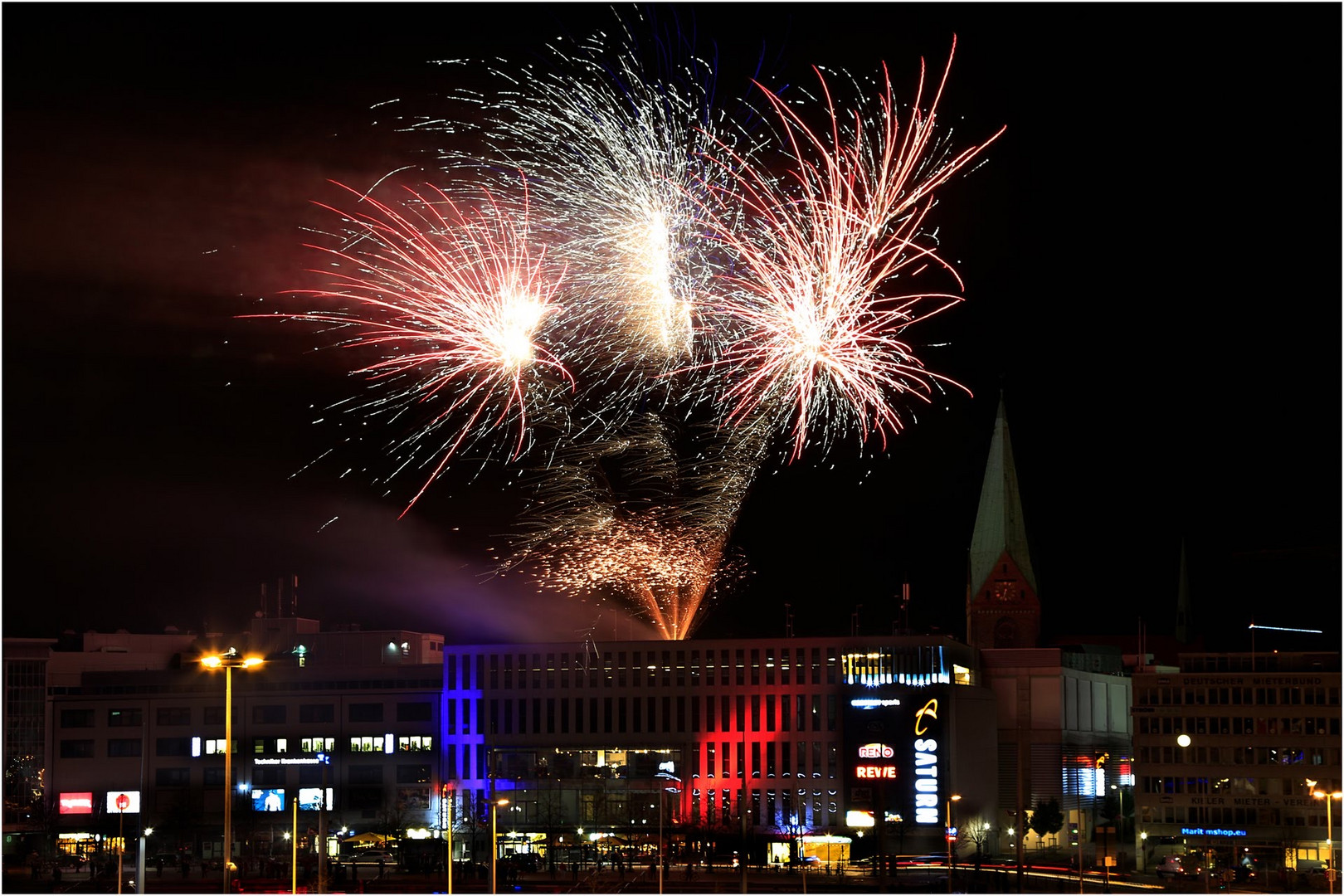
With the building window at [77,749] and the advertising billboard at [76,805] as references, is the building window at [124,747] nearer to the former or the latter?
the building window at [77,749]

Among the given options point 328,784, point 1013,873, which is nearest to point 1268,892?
point 1013,873

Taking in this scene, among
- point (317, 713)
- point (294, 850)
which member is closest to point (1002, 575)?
point (317, 713)

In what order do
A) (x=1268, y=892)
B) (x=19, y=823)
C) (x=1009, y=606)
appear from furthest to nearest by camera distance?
(x=1009, y=606) → (x=19, y=823) → (x=1268, y=892)

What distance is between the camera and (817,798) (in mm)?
118125

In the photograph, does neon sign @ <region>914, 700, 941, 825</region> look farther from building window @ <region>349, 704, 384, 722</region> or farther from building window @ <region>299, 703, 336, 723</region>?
building window @ <region>299, 703, 336, 723</region>

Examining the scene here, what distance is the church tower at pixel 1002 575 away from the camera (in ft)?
598

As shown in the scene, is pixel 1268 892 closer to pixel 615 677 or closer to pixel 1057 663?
pixel 615 677

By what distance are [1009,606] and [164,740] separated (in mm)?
94145

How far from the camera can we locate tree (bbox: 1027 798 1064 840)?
12044 cm

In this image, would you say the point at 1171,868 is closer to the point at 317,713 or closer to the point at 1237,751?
the point at 1237,751

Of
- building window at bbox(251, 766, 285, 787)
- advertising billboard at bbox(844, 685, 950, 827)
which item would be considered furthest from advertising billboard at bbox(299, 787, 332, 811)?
advertising billboard at bbox(844, 685, 950, 827)

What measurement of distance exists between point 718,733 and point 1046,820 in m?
24.4

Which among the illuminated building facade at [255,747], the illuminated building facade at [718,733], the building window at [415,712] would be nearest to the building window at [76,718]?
the illuminated building facade at [255,747]

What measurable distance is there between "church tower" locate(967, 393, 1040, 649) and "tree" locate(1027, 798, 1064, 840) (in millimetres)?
57308
